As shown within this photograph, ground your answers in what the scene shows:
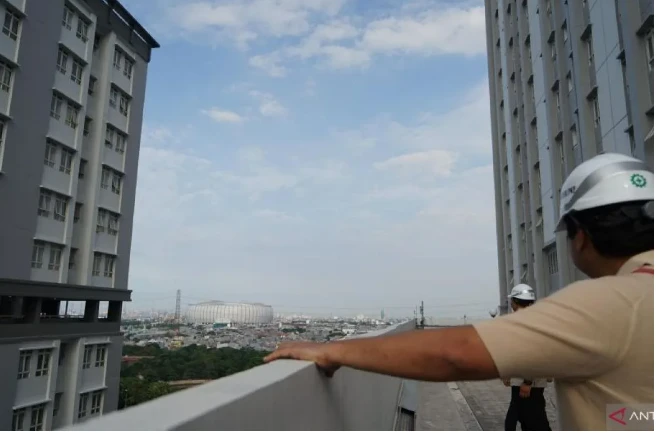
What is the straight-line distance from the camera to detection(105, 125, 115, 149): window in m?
27.8

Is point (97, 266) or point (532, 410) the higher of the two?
point (97, 266)

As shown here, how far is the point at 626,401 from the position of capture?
44.9 inches

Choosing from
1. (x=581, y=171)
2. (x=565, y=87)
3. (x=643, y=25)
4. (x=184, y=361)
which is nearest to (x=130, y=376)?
(x=184, y=361)

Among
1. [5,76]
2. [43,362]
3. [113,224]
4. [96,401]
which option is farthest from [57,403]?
[5,76]

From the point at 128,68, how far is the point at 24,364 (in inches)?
717

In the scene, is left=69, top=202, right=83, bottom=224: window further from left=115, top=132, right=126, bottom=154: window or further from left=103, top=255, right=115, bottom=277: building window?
left=115, top=132, right=126, bottom=154: window

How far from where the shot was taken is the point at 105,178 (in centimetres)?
2762

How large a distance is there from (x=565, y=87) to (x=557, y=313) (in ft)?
64.9

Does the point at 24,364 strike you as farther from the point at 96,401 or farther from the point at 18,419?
the point at 96,401

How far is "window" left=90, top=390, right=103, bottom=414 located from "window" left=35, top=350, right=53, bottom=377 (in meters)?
4.33

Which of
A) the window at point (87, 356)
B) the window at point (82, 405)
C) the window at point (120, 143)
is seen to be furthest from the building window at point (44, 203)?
the window at point (82, 405)

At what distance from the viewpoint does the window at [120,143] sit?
28.8 metres

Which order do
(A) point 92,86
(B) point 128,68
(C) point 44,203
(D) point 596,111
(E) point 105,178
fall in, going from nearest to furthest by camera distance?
(D) point 596,111, (C) point 44,203, (A) point 92,86, (E) point 105,178, (B) point 128,68

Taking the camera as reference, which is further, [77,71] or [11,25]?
[77,71]
